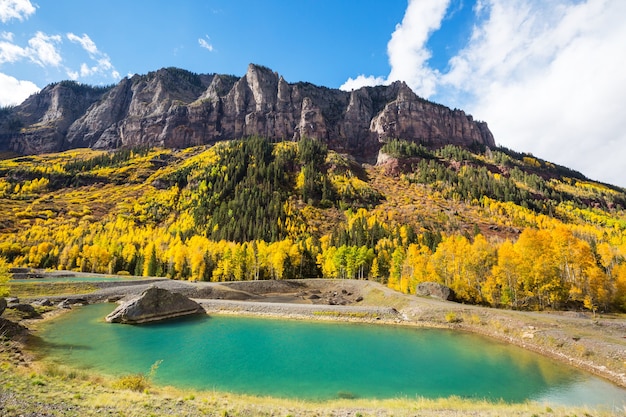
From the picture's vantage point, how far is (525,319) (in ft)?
128

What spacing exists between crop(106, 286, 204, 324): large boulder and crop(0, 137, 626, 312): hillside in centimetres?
2943

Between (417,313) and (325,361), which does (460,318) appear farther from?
(325,361)

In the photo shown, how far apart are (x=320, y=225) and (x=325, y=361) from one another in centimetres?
9671

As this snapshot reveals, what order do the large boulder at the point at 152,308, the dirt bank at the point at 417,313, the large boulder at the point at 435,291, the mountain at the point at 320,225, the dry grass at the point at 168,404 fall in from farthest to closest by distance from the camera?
the large boulder at the point at 435,291
the mountain at the point at 320,225
the large boulder at the point at 152,308
the dirt bank at the point at 417,313
the dry grass at the point at 168,404

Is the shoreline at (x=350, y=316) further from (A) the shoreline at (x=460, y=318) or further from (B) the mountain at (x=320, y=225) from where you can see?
(B) the mountain at (x=320, y=225)

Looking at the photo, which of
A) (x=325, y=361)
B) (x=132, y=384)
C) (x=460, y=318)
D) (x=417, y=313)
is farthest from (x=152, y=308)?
(x=460, y=318)

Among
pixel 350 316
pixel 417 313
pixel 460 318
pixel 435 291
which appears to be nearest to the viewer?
pixel 460 318

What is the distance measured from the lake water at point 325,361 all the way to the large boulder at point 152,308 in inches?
89.4

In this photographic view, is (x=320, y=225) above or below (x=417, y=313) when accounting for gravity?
above

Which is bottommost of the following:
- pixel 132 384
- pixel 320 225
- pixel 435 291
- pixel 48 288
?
pixel 132 384

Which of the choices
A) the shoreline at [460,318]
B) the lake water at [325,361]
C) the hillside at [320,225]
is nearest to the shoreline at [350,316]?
the shoreline at [460,318]

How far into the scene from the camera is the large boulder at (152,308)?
4384 centimetres

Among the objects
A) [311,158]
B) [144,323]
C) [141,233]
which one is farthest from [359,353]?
[311,158]

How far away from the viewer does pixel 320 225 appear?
126m
